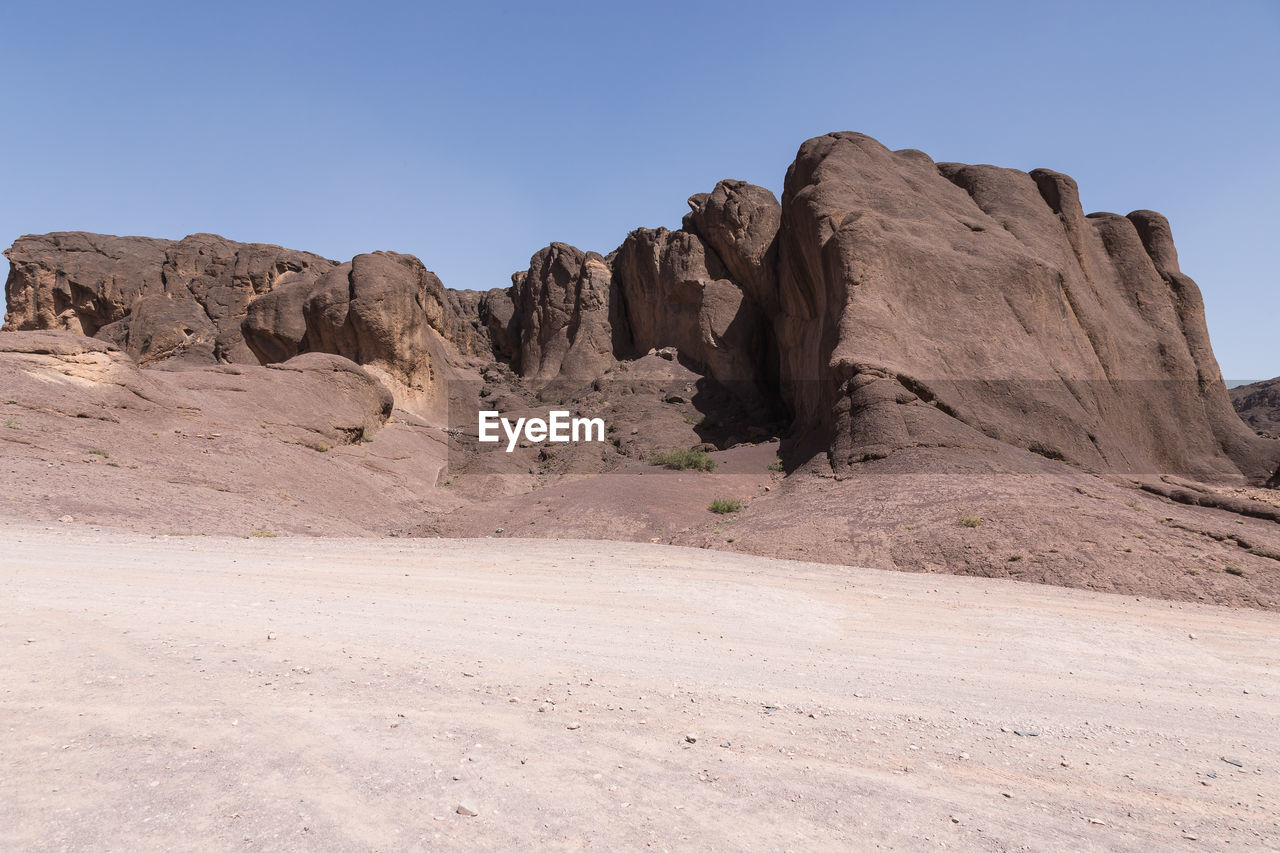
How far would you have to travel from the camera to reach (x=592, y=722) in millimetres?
4555

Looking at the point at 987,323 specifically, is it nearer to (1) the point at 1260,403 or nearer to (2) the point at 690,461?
(2) the point at 690,461

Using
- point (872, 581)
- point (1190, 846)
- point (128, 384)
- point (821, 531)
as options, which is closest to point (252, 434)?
point (128, 384)

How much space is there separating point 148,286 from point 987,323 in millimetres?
53040

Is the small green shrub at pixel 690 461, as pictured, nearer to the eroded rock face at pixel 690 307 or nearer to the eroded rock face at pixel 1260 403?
the eroded rock face at pixel 690 307

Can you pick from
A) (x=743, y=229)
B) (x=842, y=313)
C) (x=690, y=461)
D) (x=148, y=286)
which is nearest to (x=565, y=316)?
(x=743, y=229)

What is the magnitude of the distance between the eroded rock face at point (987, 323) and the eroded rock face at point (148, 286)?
106ft

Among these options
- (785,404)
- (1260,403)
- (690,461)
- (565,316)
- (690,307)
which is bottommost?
(690,461)

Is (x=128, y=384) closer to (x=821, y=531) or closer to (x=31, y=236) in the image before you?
(x=821, y=531)

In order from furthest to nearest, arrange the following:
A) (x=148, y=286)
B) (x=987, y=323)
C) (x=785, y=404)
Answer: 1. (x=148, y=286)
2. (x=785, y=404)
3. (x=987, y=323)

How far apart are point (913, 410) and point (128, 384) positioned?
23.1 m

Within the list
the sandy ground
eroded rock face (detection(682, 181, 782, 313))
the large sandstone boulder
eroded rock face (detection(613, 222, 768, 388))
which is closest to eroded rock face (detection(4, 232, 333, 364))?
the large sandstone boulder

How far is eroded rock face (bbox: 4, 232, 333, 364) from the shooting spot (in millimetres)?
45562

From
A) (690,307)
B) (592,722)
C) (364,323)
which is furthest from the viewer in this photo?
(690,307)

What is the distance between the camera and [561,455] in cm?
3291
